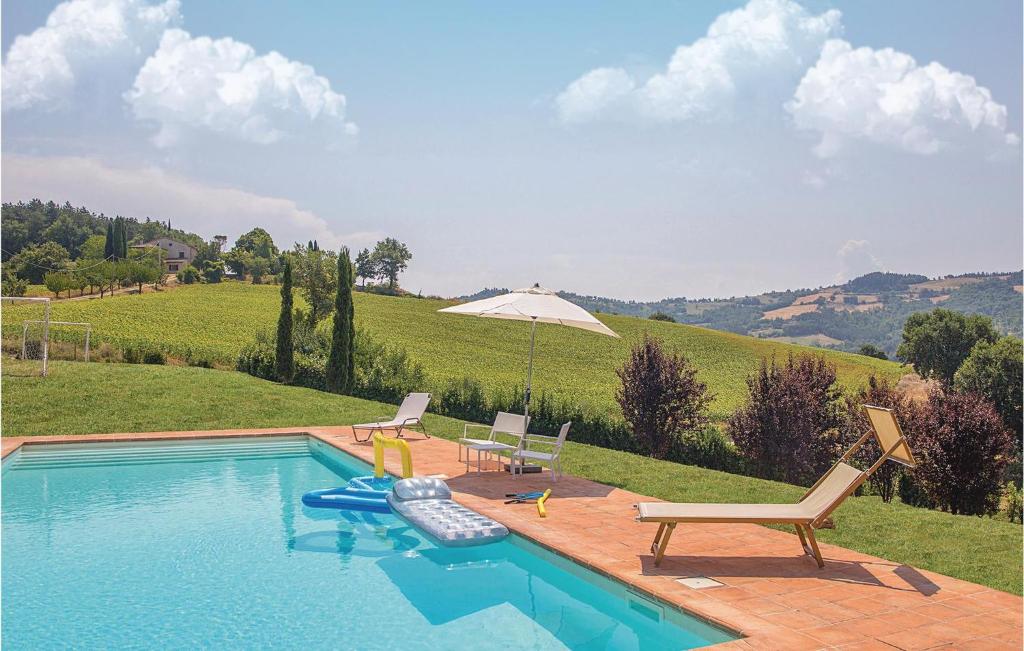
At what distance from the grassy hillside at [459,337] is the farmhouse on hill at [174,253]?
39841mm

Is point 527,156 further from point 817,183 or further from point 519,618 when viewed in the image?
point 519,618

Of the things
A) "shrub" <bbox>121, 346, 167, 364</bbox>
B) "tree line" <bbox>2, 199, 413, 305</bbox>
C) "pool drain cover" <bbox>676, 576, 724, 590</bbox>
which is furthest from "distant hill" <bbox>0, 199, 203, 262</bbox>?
"pool drain cover" <bbox>676, 576, 724, 590</bbox>

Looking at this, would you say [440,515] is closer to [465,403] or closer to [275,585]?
[275,585]

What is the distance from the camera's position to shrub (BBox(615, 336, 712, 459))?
15.8 m

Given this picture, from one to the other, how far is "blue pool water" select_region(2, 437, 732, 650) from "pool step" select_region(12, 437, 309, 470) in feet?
7.65

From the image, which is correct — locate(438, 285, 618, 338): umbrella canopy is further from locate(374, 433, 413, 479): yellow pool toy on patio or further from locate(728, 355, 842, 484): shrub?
locate(728, 355, 842, 484): shrub

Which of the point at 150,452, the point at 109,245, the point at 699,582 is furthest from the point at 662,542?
the point at 109,245

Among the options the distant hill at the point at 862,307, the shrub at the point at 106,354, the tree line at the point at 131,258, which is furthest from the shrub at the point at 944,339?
the distant hill at the point at 862,307

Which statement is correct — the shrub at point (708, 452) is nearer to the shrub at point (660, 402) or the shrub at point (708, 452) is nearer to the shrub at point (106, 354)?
the shrub at point (660, 402)

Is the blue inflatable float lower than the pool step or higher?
higher

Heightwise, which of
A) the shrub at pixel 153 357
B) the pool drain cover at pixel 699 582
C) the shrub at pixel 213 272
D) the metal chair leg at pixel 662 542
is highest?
the shrub at pixel 213 272

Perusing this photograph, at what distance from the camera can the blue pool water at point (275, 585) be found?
5.07 metres

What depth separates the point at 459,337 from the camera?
48.9 metres

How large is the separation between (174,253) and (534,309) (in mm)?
99537
